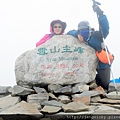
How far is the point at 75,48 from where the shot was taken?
23.2 feet

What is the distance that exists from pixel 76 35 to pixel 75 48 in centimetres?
45

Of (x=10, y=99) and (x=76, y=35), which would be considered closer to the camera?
(x=10, y=99)

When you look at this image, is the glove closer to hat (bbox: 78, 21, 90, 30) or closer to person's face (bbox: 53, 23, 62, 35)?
hat (bbox: 78, 21, 90, 30)

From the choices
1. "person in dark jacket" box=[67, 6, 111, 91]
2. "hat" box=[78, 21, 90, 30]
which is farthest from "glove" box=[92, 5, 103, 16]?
"hat" box=[78, 21, 90, 30]

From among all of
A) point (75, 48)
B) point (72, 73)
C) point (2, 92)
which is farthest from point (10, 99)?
point (75, 48)

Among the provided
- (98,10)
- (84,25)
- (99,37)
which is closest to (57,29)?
(84,25)

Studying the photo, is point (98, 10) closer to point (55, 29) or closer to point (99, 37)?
point (99, 37)

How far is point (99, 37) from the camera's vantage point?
23.2 feet

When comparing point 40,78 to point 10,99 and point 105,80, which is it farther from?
point 105,80

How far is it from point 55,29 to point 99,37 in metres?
1.46

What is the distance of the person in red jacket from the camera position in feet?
25.3

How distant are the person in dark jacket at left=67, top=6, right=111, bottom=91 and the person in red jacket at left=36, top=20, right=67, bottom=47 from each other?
0.65 metres

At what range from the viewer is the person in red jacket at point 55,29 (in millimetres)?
7719

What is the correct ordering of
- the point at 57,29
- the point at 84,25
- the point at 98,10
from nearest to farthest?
the point at 98,10
the point at 84,25
the point at 57,29
